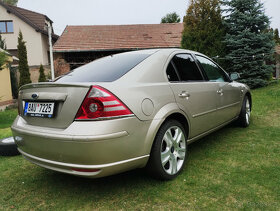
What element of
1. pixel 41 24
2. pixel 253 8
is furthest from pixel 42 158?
pixel 41 24

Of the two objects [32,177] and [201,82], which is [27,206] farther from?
[201,82]

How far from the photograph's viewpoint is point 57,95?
2156 mm

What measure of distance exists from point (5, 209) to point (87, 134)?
A: 46.3 inches

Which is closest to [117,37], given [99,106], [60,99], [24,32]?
[24,32]

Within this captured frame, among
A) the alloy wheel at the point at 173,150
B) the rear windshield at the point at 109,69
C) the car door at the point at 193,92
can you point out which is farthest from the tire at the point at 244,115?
the rear windshield at the point at 109,69

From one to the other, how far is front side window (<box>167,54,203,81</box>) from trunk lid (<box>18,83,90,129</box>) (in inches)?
53.6

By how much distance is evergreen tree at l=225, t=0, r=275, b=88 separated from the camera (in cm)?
1011

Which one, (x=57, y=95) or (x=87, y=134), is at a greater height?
(x=57, y=95)

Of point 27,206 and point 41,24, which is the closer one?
point 27,206

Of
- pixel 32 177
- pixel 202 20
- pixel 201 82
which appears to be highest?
pixel 202 20

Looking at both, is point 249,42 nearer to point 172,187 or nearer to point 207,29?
point 207,29

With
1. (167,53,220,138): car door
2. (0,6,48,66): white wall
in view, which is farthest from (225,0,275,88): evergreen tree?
(0,6,48,66): white wall

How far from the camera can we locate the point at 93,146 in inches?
76.2

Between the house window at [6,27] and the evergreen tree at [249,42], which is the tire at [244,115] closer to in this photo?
the evergreen tree at [249,42]
